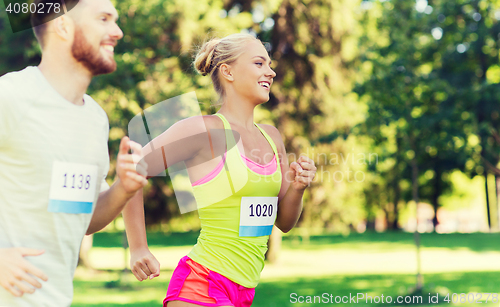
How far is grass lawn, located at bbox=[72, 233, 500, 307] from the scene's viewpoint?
9.70 metres

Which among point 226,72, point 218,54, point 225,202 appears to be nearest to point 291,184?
point 225,202

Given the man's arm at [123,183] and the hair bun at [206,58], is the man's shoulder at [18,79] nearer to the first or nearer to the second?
the man's arm at [123,183]

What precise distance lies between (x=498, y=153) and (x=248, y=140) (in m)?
7.44

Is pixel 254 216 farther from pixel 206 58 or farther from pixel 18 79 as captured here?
pixel 18 79

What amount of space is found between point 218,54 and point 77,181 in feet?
4.32

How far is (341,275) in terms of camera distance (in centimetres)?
1302

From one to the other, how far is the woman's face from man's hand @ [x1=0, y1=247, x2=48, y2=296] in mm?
1428

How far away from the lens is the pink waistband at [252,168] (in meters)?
2.48

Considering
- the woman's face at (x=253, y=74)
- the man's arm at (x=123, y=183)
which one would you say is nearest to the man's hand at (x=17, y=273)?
the man's arm at (x=123, y=183)

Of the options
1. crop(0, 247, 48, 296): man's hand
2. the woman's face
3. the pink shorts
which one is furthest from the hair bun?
crop(0, 247, 48, 296): man's hand

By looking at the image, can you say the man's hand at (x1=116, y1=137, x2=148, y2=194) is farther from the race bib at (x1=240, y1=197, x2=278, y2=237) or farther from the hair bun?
the hair bun

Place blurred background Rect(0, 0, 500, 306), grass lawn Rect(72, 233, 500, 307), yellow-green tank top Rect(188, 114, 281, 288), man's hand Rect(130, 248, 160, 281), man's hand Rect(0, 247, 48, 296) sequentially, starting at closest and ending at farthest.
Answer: man's hand Rect(0, 247, 48, 296)
man's hand Rect(130, 248, 160, 281)
yellow-green tank top Rect(188, 114, 281, 288)
blurred background Rect(0, 0, 500, 306)
grass lawn Rect(72, 233, 500, 307)

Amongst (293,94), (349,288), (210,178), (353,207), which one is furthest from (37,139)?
(353,207)

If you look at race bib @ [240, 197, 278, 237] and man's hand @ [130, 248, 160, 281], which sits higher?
race bib @ [240, 197, 278, 237]
